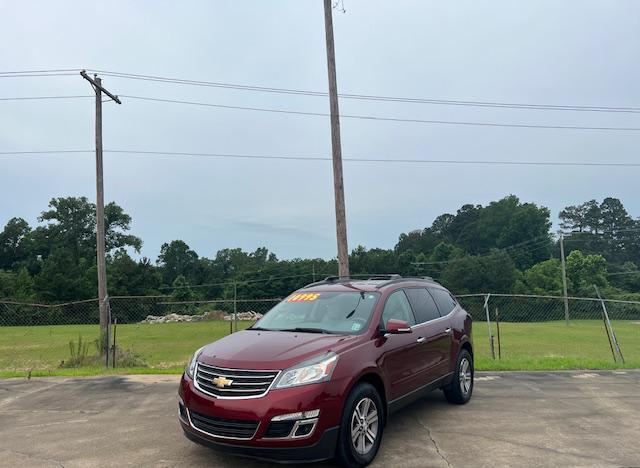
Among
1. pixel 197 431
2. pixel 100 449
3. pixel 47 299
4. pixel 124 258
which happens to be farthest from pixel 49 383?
pixel 124 258

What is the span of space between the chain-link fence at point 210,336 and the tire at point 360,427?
6367mm

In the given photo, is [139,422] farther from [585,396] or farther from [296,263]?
[296,263]

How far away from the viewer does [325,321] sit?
5.48 metres

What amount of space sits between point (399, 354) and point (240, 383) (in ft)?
6.11

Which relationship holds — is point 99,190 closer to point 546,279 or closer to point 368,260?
point 368,260

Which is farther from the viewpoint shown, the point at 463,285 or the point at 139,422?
the point at 463,285

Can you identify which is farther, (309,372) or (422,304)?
(422,304)

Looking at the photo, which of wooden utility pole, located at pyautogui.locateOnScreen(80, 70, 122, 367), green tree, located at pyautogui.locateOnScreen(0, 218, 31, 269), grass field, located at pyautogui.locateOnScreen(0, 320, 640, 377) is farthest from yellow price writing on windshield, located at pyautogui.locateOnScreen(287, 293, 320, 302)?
green tree, located at pyautogui.locateOnScreen(0, 218, 31, 269)

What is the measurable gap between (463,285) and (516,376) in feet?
252

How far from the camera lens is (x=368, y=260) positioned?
278 feet

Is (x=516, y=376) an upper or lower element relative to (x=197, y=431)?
lower

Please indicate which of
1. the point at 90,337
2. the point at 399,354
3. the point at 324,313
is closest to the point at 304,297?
the point at 324,313

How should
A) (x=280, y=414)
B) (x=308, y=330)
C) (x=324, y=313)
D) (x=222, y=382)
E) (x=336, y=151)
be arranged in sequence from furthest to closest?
(x=336, y=151), (x=324, y=313), (x=308, y=330), (x=222, y=382), (x=280, y=414)

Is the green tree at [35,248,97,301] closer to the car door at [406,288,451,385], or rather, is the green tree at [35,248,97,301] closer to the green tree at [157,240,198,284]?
the green tree at [157,240,198,284]
